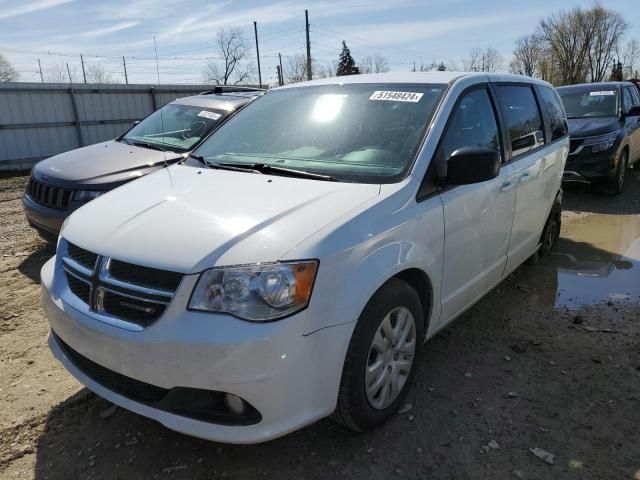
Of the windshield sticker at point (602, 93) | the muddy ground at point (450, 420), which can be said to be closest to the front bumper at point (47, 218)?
the muddy ground at point (450, 420)

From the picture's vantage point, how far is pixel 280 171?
9.77ft

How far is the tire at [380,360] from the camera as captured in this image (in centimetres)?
237

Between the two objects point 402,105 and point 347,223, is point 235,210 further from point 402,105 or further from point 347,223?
point 402,105

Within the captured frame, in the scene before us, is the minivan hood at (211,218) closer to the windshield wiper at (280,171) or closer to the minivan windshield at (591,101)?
the windshield wiper at (280,171)

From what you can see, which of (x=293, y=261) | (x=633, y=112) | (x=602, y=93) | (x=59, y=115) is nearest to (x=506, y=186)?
(x=293, y=261)

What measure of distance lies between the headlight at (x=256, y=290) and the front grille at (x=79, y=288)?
66 centimetres

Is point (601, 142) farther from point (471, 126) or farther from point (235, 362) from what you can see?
point (235, 362)

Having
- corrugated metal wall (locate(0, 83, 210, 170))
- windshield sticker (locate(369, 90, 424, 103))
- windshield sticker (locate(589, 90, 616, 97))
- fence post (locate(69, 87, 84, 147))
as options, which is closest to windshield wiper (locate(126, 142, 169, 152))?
windshield sticker (locate(369, 90, 424, 103))

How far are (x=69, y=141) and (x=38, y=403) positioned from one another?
42.6 feet

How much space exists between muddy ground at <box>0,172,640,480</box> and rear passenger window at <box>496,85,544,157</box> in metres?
1.34

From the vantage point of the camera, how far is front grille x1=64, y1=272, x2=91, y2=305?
2449 mm

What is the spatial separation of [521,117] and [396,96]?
1.43 metres

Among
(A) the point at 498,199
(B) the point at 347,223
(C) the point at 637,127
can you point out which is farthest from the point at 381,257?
(C) the point at 637,127

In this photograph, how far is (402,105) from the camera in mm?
3193
